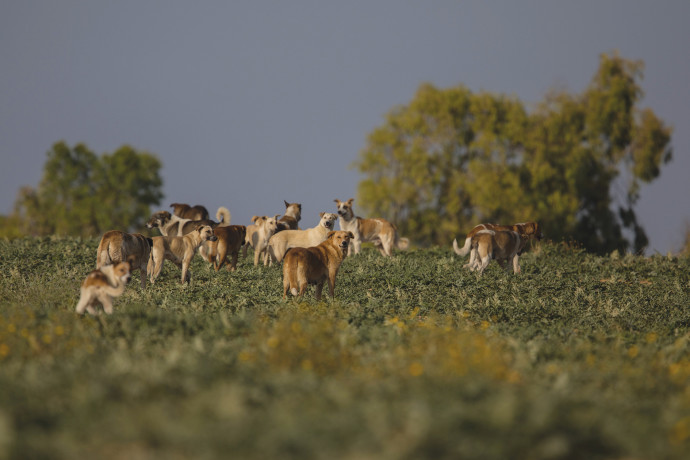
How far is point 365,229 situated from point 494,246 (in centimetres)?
580

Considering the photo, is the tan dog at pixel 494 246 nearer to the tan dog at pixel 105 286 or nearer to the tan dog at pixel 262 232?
the tan dog at pixel 262 232

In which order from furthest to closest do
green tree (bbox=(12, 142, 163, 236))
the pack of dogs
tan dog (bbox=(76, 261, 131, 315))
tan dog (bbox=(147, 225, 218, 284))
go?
green tree (bbox=(12, 142, 163, 236)) → tan dog (bbox=(147, 225, 218, 284)) → the pack of dogs → tan dog (bbox=(76, 261, 131, 315))

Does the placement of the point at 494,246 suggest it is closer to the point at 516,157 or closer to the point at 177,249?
the point at 177,249

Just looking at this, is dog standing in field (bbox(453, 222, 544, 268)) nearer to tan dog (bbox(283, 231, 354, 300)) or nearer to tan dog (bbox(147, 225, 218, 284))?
tan dog (bbox(283, 231, 354, 300))

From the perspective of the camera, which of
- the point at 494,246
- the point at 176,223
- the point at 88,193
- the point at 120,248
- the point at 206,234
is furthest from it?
the point at 88,193

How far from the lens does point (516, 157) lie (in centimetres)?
4381

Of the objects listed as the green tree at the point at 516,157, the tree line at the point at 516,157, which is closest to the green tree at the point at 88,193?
the tree line at the point at 516,157

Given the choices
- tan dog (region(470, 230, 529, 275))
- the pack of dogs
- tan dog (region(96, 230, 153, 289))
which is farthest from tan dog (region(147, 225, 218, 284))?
tan dog (region(470, 230, 529, 275))

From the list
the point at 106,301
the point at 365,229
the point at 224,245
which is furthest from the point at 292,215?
the point at 106,301

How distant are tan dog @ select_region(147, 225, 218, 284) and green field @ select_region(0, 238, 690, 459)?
9.52ft

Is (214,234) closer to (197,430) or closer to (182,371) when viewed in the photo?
(182,371)

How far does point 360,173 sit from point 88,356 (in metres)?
37.7

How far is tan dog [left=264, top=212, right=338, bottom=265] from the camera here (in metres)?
19.7

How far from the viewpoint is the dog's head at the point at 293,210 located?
2370 centimetres
